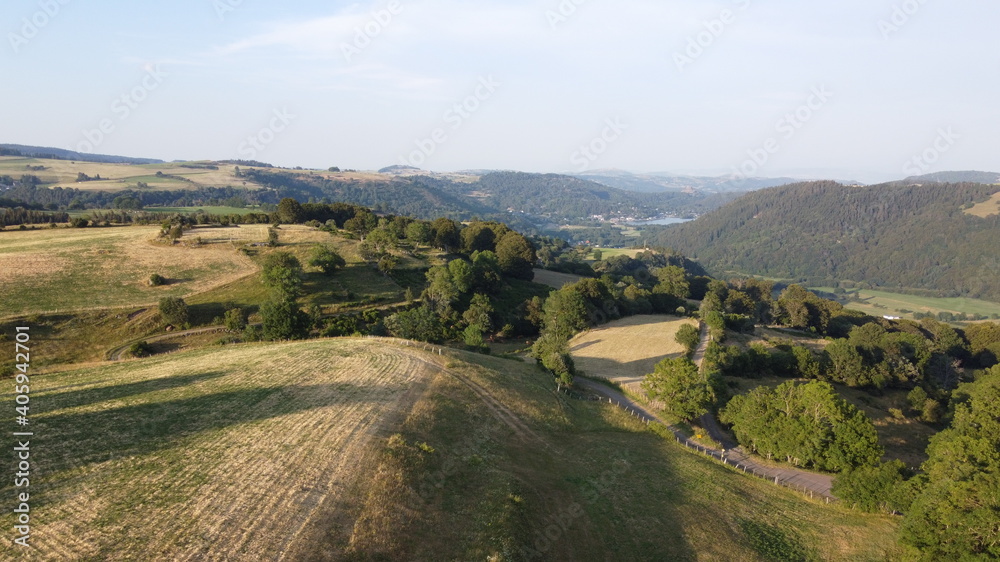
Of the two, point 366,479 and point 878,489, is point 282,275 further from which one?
point 878,489

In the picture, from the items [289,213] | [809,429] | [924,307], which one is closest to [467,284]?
[289,213]

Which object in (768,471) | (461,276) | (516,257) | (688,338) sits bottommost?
(768,471)

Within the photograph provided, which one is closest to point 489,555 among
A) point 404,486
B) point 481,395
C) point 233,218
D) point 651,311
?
point 404,486

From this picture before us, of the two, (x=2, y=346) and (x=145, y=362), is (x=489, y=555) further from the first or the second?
(x=2, y=346)

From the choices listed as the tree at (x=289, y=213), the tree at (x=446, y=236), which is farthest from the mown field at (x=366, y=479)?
the tree at (x=289, y=213)

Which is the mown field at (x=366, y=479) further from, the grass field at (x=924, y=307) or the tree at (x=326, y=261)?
the grass field at (x=924, y=307)

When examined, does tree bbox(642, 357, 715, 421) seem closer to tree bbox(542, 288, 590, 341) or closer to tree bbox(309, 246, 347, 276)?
tree bbox(542, 288, 590, 341)
